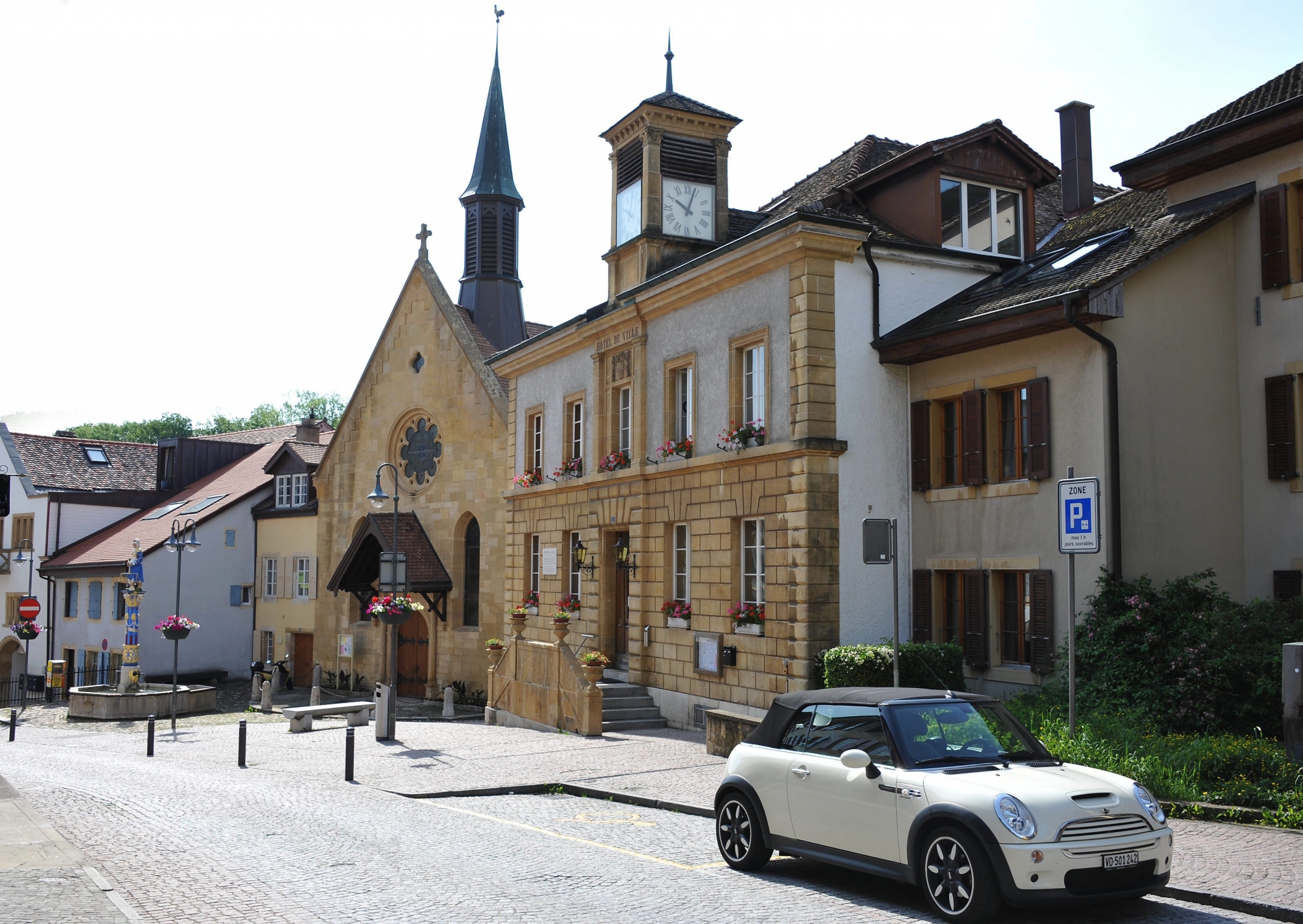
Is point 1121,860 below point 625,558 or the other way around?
below

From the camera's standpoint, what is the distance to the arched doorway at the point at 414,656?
1361 inches

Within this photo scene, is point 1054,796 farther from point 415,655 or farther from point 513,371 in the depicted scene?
point 415,655

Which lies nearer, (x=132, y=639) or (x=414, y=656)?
(x=132, y=639)

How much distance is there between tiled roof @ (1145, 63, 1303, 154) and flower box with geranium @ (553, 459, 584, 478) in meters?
12.7

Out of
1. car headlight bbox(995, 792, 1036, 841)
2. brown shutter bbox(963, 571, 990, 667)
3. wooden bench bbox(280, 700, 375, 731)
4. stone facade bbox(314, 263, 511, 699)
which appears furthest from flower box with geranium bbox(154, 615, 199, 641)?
car headlight bbox(995, 792, 1036, 841)

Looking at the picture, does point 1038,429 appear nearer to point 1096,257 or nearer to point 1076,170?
point 1096,257

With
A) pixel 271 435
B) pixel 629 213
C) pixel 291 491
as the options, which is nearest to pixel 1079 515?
pixel 629 213

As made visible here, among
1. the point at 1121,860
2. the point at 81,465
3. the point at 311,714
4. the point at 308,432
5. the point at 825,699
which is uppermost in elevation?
the point at 308,432

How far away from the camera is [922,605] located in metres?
18.3

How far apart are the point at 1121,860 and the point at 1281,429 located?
1099 cm

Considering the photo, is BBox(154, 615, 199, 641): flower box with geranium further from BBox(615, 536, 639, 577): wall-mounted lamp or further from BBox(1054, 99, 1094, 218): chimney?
BBox(1054, 99, 1094, 218): chimney

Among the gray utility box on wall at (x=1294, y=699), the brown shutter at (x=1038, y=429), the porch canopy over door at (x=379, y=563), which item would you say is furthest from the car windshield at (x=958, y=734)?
the porch canopy over door at (x=379, y=563)

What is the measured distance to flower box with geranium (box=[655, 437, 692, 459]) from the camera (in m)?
21.3

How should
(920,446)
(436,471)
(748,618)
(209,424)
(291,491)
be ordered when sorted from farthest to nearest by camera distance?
(209,424)
(291,491)
(436,471)
(748,618)
(920,446)
